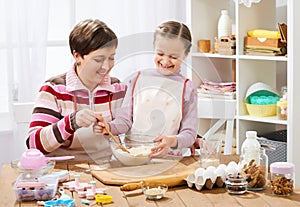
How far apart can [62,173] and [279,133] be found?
1770mm

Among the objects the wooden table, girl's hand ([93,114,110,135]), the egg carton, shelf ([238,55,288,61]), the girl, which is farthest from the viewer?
shelf ([238,55,288,61])

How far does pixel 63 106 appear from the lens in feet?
7.87

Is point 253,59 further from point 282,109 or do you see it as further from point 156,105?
point 156,105

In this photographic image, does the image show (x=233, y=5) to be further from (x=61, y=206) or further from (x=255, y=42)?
(x=61, y=206)

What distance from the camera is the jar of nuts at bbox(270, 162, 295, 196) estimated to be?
6.22 feet

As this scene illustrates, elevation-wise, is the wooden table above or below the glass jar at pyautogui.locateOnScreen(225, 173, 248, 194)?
below

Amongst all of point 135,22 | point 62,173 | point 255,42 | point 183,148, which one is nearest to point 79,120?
point 62,173

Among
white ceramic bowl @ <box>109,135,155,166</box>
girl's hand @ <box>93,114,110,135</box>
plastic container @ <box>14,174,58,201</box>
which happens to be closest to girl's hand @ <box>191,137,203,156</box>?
white ceramic bowl @ <box>109,135,155,166</box>

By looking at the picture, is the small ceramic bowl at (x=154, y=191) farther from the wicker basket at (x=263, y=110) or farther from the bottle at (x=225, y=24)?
the bottle at (x=225, y=24)

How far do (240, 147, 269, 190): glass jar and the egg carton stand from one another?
0.03 metres

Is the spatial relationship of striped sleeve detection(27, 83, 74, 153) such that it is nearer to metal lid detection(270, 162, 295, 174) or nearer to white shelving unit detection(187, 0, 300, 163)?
metal lid detection(270, 162, 295, 174)

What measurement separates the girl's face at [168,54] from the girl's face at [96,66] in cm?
16

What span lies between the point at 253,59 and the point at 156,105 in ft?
5.19

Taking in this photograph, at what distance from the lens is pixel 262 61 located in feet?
11.9
